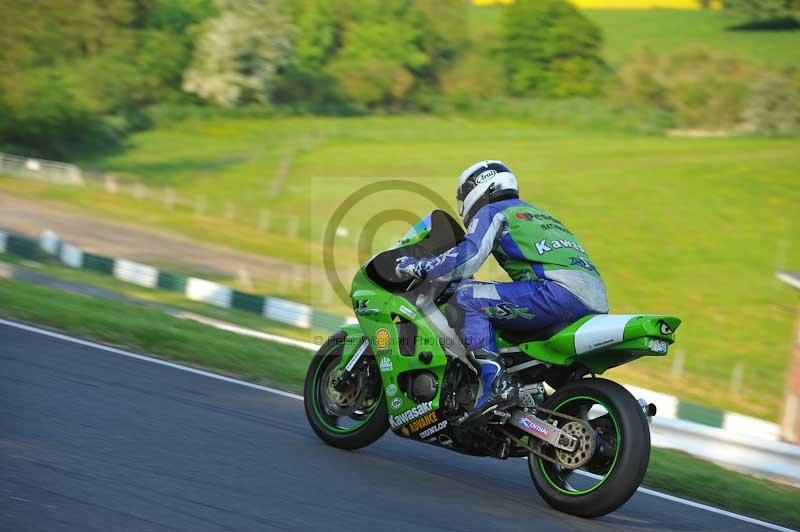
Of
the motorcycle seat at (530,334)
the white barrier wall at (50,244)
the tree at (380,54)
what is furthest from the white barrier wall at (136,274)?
the tree at (380,54)

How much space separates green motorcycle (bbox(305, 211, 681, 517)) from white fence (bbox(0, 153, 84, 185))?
3762 cm

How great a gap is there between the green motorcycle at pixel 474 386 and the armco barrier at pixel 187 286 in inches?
435

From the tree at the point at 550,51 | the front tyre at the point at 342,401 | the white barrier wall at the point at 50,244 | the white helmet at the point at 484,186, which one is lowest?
the white barrier wall at the point at 50,244

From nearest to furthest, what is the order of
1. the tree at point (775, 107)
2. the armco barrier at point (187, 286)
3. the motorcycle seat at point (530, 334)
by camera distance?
the motorcycle seat at point (530, 334)
the armco barrier at point (187, 286)
the tree at point (775, 107)

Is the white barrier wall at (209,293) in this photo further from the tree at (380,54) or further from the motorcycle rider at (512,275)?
the tree at (380,54)

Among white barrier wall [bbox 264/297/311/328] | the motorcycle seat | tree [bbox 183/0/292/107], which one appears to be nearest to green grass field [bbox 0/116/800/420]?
tree [bbox 183/0/292/107]

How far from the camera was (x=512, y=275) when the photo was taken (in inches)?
254

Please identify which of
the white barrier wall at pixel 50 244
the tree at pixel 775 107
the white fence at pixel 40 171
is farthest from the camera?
the tree at pixel 775 107

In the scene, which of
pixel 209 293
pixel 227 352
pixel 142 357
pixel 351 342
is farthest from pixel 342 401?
pixel 209 293

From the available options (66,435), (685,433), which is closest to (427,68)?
(685,433)

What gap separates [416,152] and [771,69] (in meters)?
21.8

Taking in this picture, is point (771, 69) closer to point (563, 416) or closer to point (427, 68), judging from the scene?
point (427, 68)

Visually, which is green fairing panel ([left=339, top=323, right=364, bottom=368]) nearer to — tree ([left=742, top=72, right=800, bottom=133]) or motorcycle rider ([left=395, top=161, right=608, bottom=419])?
motorcycle rider ([left=395, top=161, right=608, bottom=419])

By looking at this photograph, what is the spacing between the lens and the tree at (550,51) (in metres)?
60.8
